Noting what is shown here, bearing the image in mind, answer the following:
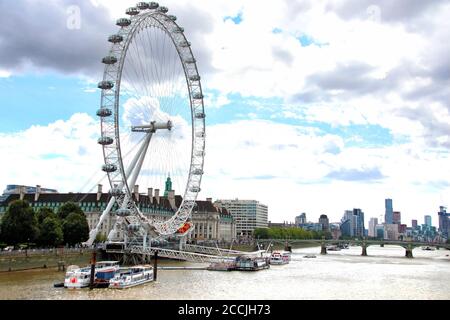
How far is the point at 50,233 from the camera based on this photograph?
55.8 metres

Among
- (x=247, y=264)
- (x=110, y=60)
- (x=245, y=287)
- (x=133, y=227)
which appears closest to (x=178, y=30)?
(x=110, y=60)

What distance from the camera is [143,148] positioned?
63.1 meters

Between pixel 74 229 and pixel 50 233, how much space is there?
18.3 feet

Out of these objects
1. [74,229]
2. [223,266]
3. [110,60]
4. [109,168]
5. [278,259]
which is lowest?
[223,266]

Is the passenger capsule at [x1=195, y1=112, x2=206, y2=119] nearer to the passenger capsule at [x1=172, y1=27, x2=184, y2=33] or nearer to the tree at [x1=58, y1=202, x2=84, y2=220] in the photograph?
the passenger capsule at [x1=172, y1=27, x2=184, y2=33]

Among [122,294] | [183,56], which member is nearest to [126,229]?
[183,56]

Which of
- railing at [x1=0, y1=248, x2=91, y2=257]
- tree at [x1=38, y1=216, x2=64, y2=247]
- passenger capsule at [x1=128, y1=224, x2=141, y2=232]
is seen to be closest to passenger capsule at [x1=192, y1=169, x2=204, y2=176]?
passenger capsule at [x1=128, y1=224, x2=141, y2=232]

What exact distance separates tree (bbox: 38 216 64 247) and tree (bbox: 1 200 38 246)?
6.75 ft

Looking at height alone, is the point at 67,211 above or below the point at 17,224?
above

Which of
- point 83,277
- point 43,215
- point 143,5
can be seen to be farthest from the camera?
point 43,215

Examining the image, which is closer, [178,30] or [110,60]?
[110,60]

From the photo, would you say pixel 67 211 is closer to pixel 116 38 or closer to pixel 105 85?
pixel 105 85

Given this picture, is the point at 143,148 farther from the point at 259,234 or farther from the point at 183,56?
the point at 259,234

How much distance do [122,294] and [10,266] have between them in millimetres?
14663
